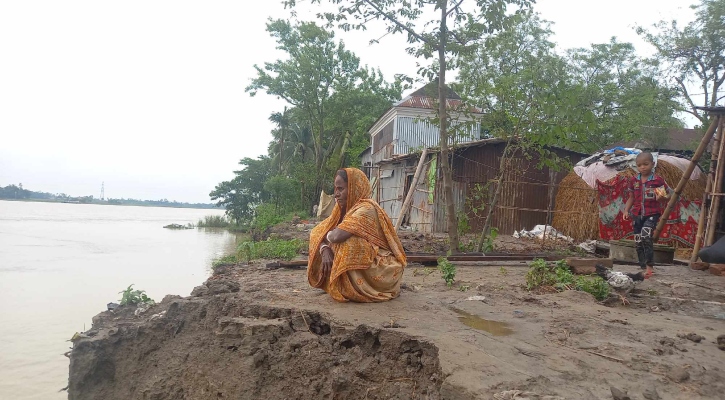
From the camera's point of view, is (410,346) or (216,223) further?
(216,223)

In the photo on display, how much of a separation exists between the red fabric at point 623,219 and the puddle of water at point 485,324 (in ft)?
25.1

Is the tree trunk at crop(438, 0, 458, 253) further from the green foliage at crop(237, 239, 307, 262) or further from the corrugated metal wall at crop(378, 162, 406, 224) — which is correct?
the corrugated metal wall at crop(378, 162, 406, 224)

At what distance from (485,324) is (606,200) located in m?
8.77

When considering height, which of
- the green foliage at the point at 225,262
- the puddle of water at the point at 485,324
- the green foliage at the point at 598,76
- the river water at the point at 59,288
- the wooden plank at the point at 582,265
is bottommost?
the river water at the point at 59,288

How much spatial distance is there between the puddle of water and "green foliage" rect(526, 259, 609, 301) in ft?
5.01

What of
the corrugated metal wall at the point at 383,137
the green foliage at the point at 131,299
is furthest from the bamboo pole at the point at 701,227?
the corrugated metal wall at the point at 383,137

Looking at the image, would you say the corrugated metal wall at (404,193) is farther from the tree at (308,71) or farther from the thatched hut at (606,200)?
the tree at (308,71)

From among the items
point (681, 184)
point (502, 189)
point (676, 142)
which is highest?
point (676, 142)

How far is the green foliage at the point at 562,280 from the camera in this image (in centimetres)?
448

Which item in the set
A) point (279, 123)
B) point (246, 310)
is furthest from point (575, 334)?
point (279, 123)

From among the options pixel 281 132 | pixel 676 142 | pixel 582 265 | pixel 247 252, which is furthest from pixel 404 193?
pixel 281 132

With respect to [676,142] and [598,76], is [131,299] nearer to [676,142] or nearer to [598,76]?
[598,76]

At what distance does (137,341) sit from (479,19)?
6527mm

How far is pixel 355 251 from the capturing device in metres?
3.86
